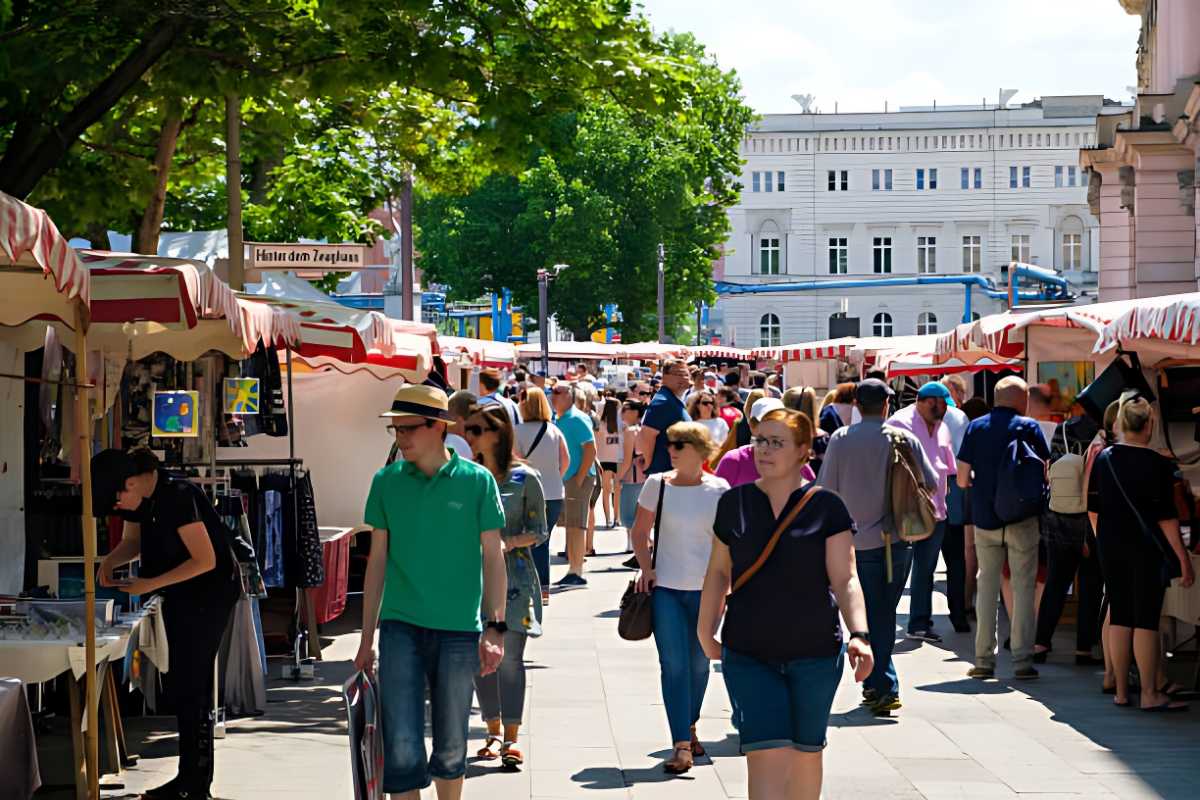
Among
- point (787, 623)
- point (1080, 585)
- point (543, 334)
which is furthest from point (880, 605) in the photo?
point (543, 334)

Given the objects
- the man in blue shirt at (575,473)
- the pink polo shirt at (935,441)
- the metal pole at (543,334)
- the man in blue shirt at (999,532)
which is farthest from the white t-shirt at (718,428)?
the metal pole at (543,334)

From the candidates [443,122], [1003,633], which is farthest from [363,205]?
[1003,633]

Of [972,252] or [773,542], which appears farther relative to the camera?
[972,252]

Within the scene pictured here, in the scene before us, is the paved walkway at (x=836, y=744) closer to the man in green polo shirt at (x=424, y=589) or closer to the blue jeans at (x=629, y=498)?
the man in green polo shirt at (x=424, y=589)

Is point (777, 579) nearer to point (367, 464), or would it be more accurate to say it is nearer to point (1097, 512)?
point (1097, 512)

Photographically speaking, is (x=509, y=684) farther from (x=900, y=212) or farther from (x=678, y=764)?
(x=900, y=212)

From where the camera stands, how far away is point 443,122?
1958cm

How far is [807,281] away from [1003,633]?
86304 millimetres

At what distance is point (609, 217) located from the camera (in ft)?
197

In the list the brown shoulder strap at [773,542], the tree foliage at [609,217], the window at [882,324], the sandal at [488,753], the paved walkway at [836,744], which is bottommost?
the paved walkway at [836,744]

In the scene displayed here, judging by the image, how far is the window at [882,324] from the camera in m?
97.8

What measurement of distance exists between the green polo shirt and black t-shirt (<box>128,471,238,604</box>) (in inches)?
55.6

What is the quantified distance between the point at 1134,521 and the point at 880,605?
4.96 feet

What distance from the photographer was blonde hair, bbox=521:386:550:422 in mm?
13930
